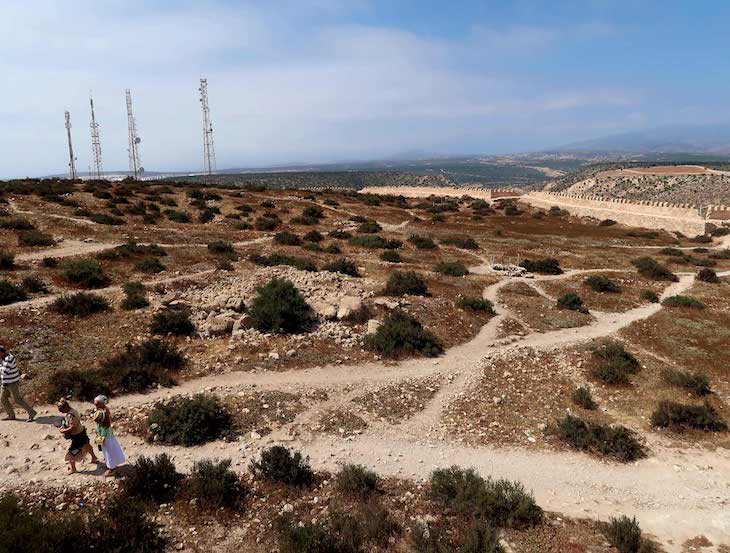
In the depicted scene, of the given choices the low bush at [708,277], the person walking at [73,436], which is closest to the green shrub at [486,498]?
the person walking at [73,436]

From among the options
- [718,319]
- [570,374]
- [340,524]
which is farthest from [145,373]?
[718,319]

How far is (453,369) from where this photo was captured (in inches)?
681

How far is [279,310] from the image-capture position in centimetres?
1869

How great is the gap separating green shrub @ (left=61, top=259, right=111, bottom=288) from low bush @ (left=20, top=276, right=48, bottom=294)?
1.28 m

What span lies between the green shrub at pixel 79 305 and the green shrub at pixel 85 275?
3.13 m

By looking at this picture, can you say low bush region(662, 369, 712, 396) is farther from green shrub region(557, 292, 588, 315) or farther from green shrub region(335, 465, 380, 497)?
green shrub region(335, 465, 380, 497)

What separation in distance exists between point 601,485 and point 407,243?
32.4 metres

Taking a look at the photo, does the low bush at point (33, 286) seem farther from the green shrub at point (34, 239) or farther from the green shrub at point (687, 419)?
the green shrub at point (687, 419)

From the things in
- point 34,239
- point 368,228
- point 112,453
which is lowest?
point 112,453

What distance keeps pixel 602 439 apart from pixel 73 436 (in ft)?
44.9

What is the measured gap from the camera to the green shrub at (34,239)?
2936 cm

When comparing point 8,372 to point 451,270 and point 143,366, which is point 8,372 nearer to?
point 143,366

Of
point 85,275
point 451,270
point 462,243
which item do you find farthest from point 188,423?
point 462,243

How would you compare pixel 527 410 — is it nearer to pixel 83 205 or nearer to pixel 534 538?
pixel 534 538
